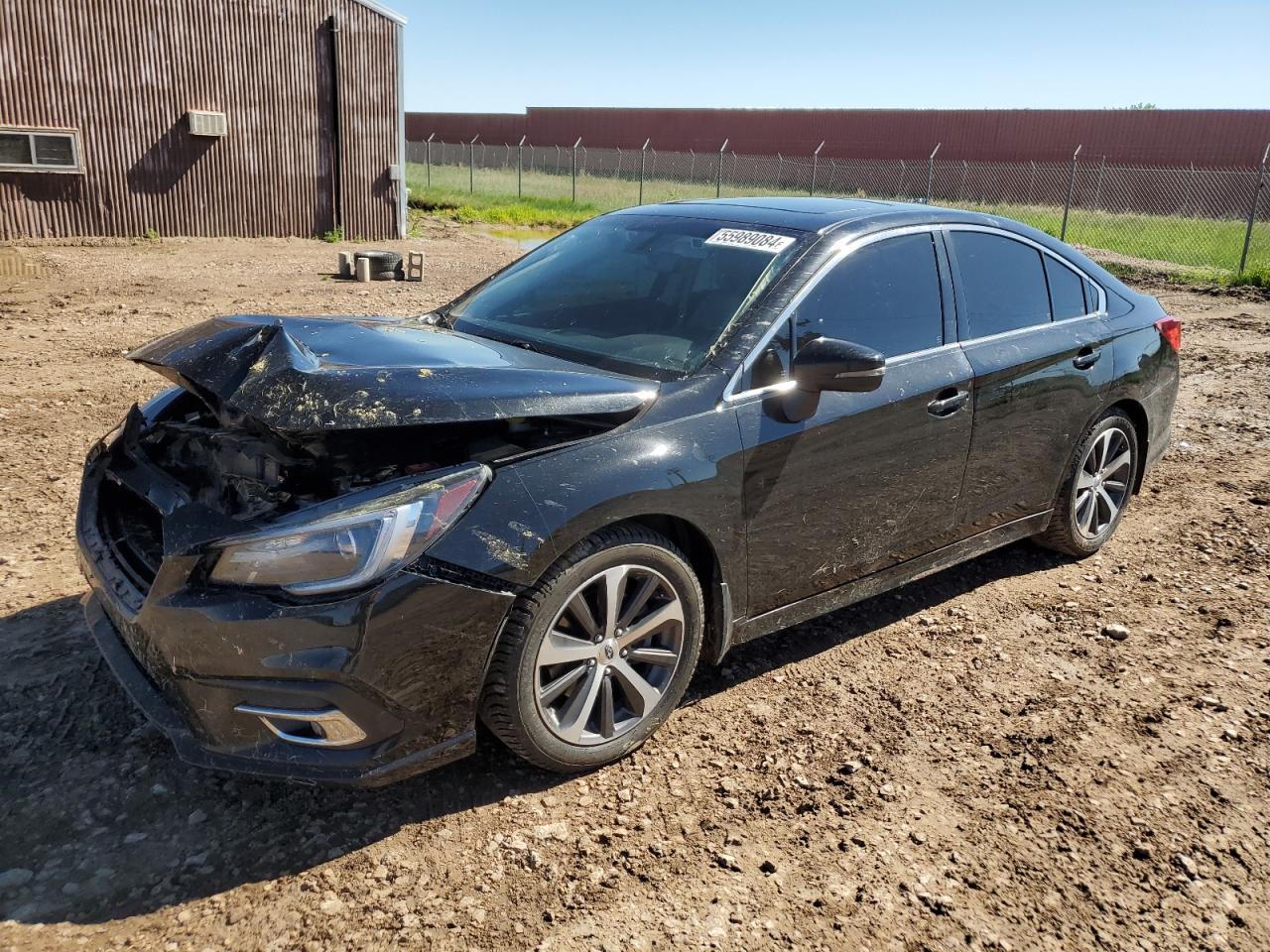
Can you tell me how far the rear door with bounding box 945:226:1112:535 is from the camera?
4133mm

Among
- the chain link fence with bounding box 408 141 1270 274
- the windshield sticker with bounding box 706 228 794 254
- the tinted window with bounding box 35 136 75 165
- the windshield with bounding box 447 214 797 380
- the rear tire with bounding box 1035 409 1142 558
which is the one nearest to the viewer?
the windshield with bounding box 447 214 797 380

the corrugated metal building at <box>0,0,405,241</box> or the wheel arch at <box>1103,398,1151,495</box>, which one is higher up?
the corrugated metal building at <box>0,0,405,241</box>

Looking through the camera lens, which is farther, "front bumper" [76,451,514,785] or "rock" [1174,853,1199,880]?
"rock" [1174,853,1199,880]

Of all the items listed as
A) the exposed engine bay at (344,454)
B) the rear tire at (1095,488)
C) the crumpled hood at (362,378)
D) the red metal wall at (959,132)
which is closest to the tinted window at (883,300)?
the crumpled hood at (362,378)

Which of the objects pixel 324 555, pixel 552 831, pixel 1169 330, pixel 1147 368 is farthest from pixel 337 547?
pixel 1169 330

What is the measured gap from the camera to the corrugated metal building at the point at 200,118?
Answer: 608 inches

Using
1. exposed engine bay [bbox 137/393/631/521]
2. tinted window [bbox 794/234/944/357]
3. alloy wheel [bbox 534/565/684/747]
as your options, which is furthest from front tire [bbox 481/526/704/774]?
tinted window [bbox 794/234/944/357]

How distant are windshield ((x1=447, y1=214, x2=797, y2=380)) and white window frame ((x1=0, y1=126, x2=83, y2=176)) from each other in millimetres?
14545

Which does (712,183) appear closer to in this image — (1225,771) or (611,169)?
(611,169)

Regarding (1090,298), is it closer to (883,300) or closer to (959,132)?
(883,300)

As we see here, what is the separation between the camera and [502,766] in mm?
3184

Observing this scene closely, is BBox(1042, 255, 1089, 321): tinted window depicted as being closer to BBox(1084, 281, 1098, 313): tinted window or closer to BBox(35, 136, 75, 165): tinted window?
BBox(1084, 281, 1098, 313): tinted window

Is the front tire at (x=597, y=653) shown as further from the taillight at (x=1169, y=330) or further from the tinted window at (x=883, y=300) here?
the taillight at (x=1169, y=330)

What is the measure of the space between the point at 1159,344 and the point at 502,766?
393 cm
